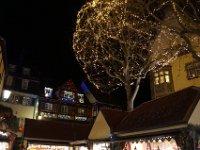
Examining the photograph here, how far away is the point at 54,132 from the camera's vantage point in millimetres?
21688

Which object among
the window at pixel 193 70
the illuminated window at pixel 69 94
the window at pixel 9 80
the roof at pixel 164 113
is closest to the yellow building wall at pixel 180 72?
the window at pixel 193 70

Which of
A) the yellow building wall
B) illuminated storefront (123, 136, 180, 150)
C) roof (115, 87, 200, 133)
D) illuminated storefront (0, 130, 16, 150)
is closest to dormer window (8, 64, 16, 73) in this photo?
illuminated storefront (0, 130, 16, 150)

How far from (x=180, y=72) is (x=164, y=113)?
37.0 ft

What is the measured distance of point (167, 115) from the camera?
11.0m

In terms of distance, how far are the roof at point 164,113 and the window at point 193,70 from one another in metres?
7.87

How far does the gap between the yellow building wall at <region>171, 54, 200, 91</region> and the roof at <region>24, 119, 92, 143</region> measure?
853cm

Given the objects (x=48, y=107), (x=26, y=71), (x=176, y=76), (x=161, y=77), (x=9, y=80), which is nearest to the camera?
(x=176, y=76)

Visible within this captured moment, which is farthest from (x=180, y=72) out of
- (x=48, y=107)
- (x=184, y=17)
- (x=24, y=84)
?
(x=24, y=84)

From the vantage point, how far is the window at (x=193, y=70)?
66.8 ft

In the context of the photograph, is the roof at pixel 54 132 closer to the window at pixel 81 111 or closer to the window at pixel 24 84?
the window at pixel 24 84

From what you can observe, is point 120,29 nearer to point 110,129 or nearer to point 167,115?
point 110,129

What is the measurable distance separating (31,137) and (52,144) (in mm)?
1709

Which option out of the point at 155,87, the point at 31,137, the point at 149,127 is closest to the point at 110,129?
the point at 149,127

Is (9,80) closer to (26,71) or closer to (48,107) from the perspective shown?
(26,71)
